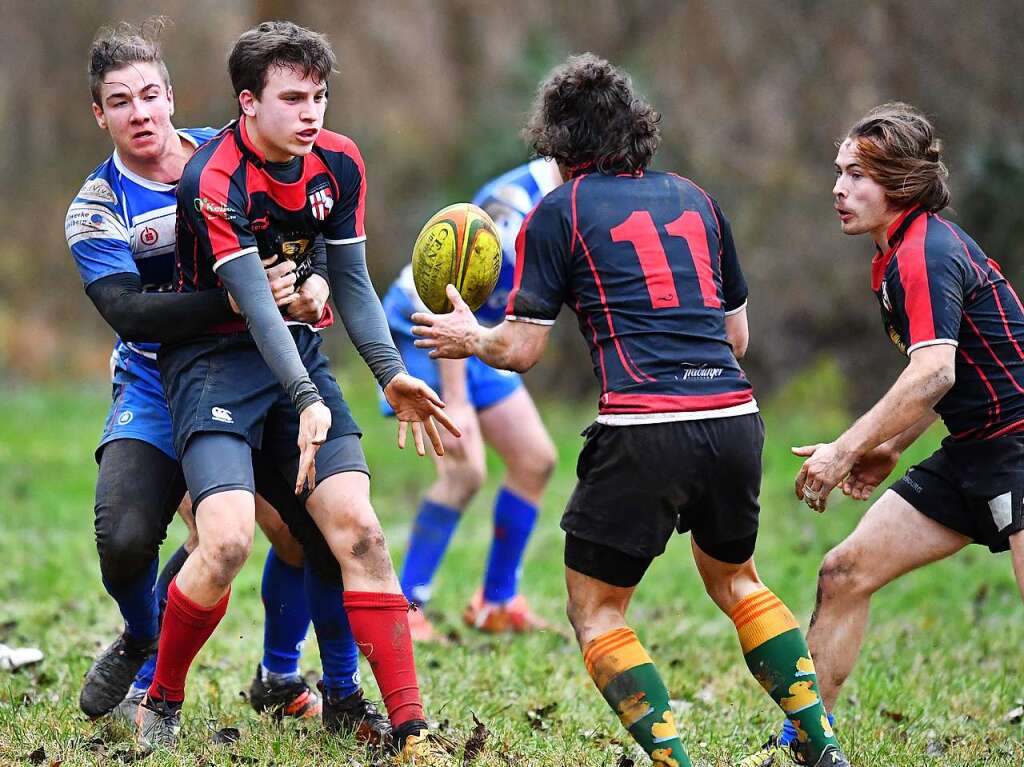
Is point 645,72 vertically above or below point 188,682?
above

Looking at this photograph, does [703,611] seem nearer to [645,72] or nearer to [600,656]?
[600,656]

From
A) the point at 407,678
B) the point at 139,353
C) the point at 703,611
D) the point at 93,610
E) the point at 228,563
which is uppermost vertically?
the point at 139,353

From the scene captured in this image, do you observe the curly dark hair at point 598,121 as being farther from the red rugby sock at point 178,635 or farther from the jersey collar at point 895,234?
the red rugby sock at point 178,635

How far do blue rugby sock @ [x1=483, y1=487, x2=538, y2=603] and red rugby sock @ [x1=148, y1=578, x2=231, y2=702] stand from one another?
2.62m

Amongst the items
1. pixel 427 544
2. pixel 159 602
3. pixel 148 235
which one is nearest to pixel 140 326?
pixel 148 235

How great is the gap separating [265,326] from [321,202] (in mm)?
466

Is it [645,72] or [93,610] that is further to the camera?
[645,72]

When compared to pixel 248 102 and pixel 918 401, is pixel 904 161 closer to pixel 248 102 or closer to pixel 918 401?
pixel 918 401

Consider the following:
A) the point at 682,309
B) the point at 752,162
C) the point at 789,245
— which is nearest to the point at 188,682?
the point at 682,309

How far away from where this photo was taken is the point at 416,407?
4.07 m

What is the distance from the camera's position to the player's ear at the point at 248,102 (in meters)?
3.95

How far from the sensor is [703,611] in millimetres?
7047

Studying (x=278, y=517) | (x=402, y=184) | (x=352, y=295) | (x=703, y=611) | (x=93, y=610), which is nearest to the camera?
(x=352, y=295)

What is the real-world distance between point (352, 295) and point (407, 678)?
120 cm
